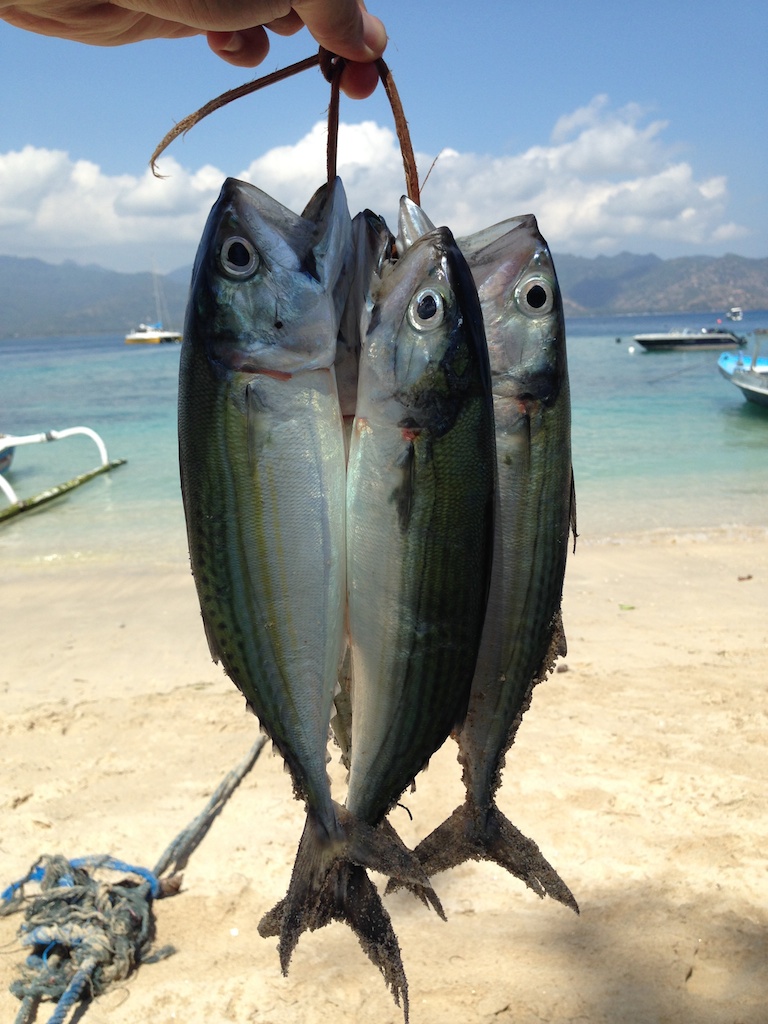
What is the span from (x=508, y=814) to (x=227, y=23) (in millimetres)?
4630

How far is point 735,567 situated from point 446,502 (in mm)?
10238

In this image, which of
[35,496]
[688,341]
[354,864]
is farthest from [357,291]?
[688,341]

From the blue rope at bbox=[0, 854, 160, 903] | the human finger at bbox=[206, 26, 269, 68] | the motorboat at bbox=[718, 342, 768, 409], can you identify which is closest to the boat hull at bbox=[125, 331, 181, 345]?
the motorboat at bbox=[718, 342, 768, 409]

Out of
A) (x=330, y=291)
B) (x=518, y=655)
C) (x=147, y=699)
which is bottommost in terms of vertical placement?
(x=147, y=699)

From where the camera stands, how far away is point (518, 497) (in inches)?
78.7

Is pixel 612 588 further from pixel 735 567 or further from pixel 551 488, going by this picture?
pixel 551 488

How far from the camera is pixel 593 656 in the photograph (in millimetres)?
7832

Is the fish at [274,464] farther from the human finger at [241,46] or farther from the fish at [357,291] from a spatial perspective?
the human finger at [241,46]

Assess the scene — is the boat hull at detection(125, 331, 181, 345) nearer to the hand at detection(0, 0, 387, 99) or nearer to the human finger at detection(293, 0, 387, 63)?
the hand at detection(0, 0, 387, 99)

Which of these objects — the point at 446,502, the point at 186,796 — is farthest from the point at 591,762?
the point at 446,502

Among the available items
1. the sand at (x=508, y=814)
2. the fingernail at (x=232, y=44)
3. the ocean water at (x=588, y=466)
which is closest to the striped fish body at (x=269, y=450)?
the fingernail at (x=232, y=44)

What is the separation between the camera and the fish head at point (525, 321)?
76.2 inches

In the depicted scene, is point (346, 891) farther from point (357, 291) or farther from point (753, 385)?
point (753, 385)

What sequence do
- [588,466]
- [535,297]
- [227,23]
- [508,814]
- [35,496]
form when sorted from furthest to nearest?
[588,466]
[35,496]
[508,814]
[227,23]
[535,297]
